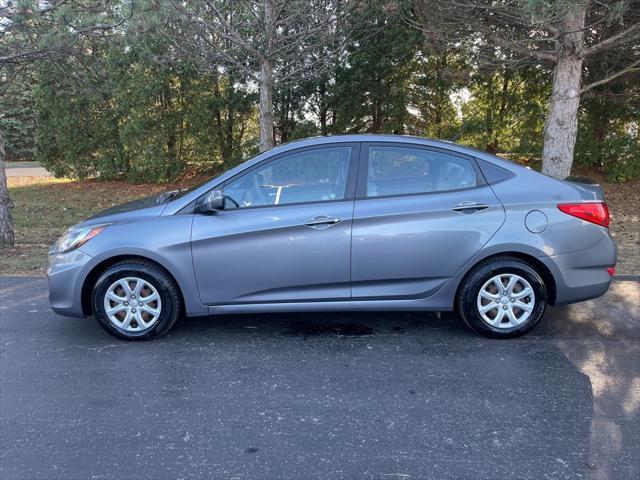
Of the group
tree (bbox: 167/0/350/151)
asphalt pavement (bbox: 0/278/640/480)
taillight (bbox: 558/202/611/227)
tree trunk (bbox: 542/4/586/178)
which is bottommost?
asphalt pavement (bbox: 0/278/640/480)

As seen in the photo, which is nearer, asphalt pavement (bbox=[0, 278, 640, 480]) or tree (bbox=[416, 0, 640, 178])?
asphalt pavement (bbox=[0, 278, 640, 480])

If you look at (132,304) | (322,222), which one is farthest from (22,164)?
(322,222)

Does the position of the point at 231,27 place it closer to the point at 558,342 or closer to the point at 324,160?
the point at 324,160

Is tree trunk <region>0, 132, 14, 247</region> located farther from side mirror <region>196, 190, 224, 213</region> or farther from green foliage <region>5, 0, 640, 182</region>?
side mirror <region>196, 190, 224, 213</region>

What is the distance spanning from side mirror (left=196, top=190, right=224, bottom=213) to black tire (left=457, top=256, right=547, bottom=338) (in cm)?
207

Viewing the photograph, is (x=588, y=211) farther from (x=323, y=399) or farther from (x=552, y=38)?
(x=552, y=38)

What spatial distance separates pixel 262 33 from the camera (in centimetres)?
838

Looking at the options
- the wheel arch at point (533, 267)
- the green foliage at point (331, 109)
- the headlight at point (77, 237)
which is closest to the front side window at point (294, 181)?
the headlight at point (77, 237)

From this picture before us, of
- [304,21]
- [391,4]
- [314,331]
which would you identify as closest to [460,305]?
[314,331]

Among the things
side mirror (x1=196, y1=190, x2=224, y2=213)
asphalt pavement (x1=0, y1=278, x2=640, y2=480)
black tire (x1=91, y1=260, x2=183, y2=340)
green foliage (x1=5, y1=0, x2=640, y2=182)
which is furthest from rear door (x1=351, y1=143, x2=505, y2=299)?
green foliage (x1=5, y1=0, x2=640, y2=182)

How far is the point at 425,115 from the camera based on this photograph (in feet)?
45.3

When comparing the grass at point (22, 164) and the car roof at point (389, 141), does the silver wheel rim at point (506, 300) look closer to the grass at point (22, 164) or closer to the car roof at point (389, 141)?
the car roof at point (389, 141)

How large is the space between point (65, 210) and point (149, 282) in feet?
33.0

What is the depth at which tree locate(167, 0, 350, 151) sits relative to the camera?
7938 mm
